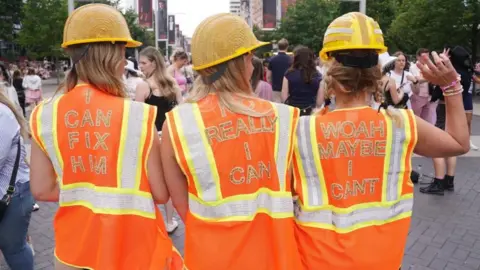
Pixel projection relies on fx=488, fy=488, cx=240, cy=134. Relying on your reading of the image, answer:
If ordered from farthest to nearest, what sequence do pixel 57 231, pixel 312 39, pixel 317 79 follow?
1. pixel 312 39
2. pixel 317 79
3. pixel 57 231

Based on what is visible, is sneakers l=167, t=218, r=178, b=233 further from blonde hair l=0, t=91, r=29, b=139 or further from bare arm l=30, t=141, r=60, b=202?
bare arm l=30, t=141, r=60, b=202

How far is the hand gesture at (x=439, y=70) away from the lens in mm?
1954

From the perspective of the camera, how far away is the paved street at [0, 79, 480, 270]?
445 centimetres

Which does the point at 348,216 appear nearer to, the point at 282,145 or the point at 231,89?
the point at 282,145

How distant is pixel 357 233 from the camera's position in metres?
1.98

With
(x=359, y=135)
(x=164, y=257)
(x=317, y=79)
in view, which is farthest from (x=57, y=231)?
(x=317, y=79)

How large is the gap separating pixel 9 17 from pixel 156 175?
49576 millimetres

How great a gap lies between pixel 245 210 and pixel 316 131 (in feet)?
1.45

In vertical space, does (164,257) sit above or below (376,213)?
below

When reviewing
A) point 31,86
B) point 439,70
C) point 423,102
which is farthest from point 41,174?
point 31,86

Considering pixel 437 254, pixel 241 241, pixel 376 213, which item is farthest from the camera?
pixel 437 254

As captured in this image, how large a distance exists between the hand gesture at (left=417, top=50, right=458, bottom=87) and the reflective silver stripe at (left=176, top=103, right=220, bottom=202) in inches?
37.1

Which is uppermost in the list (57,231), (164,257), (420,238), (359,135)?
(359,135)

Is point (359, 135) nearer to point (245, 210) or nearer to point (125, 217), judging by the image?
point (245, 210)
